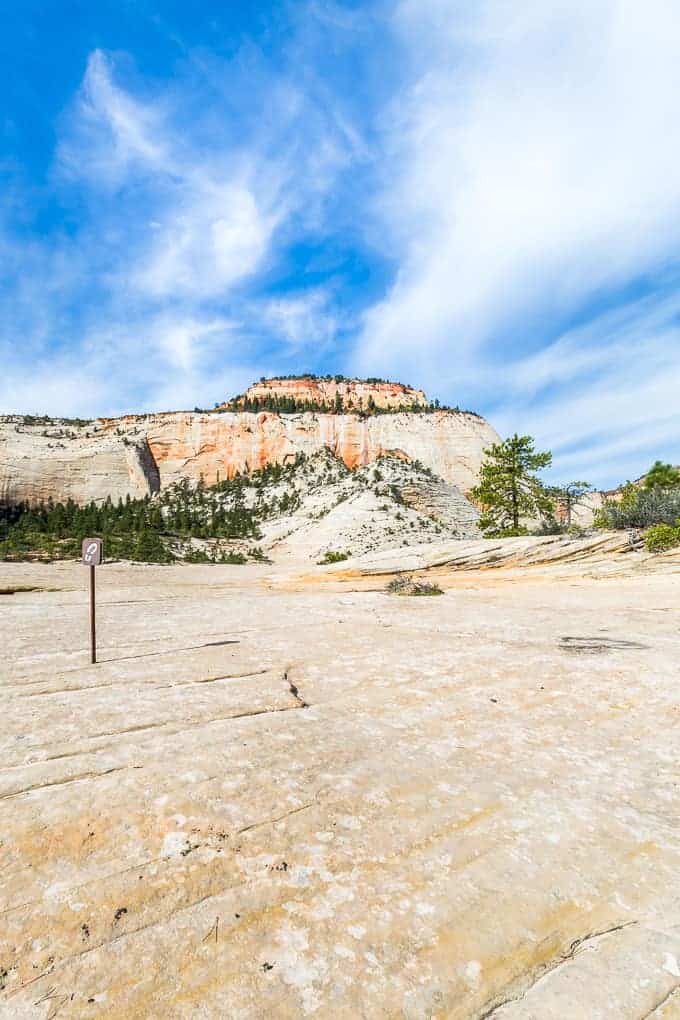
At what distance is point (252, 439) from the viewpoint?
83188 millimetres

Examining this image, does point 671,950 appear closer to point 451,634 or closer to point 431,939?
point 431,939

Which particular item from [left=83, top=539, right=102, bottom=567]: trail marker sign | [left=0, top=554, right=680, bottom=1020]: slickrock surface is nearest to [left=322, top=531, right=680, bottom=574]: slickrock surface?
[left=0, top=554, right=680, bottom=1020]: slickrock surface

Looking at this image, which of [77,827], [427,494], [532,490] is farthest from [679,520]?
[427,494]

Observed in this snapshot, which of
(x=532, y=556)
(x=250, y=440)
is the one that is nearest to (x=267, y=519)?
(x=250, y=440)

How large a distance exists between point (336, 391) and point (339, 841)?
12343cm

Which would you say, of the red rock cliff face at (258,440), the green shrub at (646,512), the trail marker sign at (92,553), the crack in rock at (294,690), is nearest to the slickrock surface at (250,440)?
the red rock cliff face at (258,440)

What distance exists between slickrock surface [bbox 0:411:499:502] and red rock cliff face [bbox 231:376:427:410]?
3355cm

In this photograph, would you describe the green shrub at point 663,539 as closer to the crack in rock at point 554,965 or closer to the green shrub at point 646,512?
the green shrub at point 646,512

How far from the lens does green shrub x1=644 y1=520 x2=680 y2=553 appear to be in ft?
60.0

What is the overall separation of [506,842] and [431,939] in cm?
87

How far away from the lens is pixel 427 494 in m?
55.7

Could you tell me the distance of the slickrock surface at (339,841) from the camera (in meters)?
1.93

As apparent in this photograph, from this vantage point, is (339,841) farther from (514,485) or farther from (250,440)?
(250,440)

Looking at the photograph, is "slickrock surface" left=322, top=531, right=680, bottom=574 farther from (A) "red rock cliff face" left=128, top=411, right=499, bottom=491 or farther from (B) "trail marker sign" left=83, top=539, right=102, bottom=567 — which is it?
(A) "red rock cliff face" left=128, top=411, right=499, bottom=491
